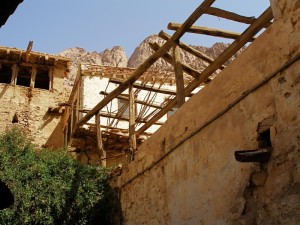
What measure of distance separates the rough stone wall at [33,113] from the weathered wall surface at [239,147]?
14.4 m

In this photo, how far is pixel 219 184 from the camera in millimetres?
4520

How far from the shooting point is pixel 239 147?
13.8 ft

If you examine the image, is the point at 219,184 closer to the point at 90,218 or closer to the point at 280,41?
the point at 280,41

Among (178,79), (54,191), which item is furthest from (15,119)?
(178,79)

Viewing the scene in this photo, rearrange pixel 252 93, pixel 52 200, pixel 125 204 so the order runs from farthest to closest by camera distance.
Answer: pixel 52 200 → pixel 125 204 → pixel 252 93

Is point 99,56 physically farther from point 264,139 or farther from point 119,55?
point 264,139

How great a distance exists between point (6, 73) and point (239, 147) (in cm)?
1954

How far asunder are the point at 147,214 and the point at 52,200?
2.83 metres

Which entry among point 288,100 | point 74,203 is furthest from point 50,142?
point 288,100

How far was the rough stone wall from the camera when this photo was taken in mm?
19422

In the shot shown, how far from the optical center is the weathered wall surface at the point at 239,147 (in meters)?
3.55

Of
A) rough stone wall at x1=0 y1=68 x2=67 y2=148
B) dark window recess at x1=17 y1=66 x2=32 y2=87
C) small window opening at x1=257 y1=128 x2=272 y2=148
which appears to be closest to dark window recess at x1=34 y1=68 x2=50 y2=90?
dark window recess at x1=17 y1=66 x2=32 y2=87

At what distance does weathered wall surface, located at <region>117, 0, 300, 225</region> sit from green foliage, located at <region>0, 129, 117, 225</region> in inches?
103

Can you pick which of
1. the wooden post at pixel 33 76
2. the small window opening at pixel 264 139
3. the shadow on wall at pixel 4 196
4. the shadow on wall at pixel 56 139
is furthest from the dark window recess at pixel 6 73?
the shadow on wall at pixel 4 196
